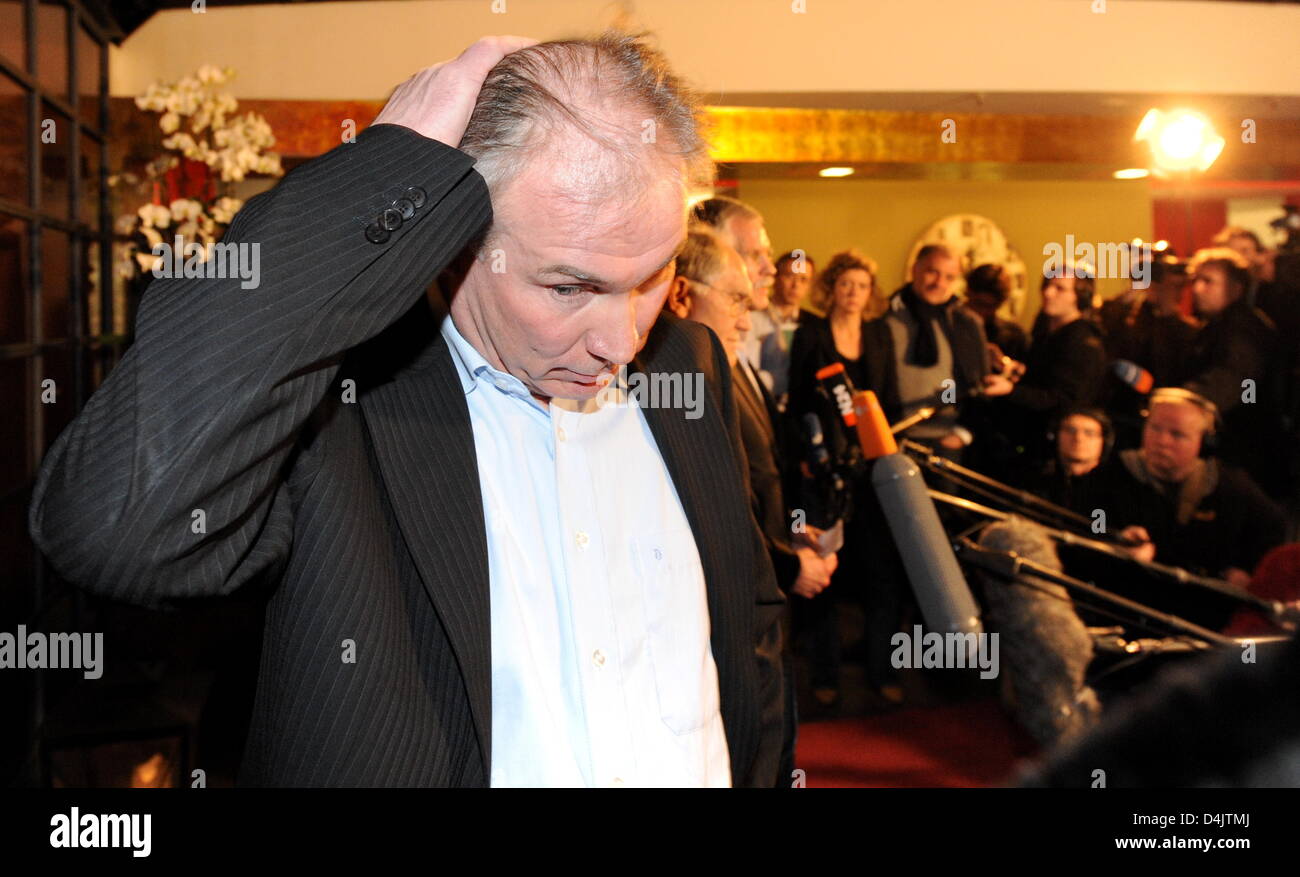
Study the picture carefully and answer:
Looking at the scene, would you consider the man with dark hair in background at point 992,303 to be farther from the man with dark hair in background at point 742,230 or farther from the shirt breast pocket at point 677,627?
the shirt breast pocket at point 677,627

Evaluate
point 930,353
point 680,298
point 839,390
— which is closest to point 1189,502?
point 930,353

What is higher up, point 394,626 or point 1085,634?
point 394,626

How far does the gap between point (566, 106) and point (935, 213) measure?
7404mm

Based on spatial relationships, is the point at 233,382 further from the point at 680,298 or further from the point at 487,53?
the point at 680,298

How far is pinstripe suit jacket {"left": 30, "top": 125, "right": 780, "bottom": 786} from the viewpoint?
73 cm

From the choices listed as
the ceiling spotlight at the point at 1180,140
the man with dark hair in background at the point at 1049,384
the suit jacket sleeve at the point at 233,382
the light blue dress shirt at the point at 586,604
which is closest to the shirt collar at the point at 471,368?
the light blue dress shirt at the point at 586,604

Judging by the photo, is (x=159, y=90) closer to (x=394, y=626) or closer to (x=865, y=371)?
(x=865, y=371)

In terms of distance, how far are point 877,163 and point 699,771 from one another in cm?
456

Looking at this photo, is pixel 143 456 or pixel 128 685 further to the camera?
pixel 128 685

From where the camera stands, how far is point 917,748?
12.2 ft

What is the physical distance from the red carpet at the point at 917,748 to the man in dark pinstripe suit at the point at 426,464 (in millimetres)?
2504

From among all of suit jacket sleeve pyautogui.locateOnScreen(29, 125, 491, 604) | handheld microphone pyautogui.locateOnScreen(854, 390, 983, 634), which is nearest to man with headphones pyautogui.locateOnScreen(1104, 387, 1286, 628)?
handheld microphone pyautogui.locateOnScreen(854, 390, 983, 634)

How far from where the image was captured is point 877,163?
16.9 ft
